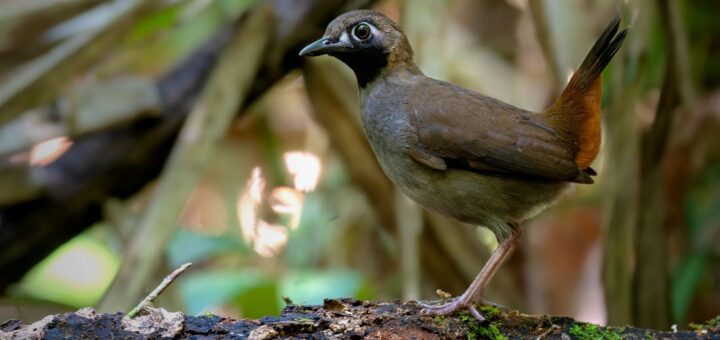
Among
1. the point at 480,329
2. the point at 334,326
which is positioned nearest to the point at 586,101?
the point at 480,329

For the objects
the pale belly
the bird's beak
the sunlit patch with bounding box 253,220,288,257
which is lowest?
the pale belly

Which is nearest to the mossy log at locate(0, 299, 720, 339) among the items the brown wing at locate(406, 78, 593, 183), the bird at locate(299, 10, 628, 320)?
the bird at locate(299, 10, 628, 320)

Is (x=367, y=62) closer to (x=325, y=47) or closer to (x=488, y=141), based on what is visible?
(x=325, y=47)

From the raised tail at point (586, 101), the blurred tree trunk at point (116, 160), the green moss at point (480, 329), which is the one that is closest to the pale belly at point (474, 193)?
the raised tail at point (586, 101)

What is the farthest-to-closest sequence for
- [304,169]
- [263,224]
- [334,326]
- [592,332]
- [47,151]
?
1. [304,169]
2. [263,224]
3. [47,151]
4. [592,332]
5. [334,326]

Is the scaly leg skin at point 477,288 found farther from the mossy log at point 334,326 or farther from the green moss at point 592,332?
the green moss at point 592,332

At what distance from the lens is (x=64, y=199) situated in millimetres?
4496

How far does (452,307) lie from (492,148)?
2.22 ft

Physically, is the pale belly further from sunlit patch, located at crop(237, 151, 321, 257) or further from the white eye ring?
sunlit patch, located at crop(237, 151, 321, 257)

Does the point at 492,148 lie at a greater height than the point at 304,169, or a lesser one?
lesser

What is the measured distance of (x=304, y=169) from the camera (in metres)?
5.43

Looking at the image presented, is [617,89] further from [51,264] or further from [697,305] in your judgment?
[51,264]

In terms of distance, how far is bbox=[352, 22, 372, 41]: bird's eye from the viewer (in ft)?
12.0

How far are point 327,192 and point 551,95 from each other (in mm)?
1833
